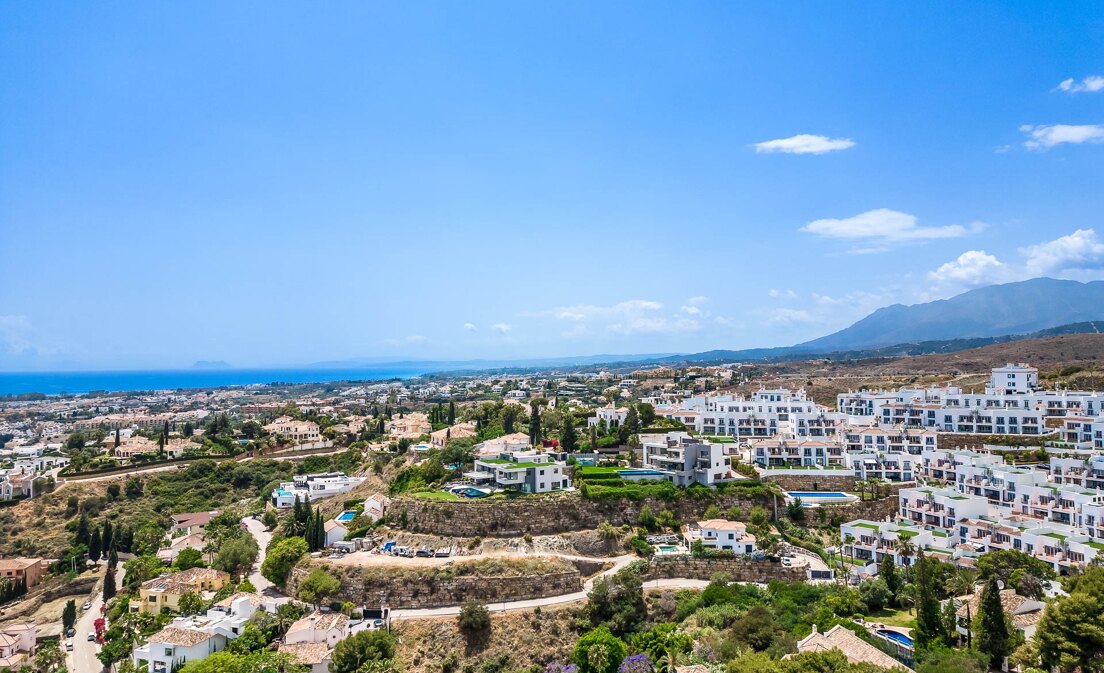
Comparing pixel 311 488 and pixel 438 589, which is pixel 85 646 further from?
pixel 311 488

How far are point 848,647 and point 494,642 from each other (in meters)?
13.7

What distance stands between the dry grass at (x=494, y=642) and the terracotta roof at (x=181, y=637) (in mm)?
7359

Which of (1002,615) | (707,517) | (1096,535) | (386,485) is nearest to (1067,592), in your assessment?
(1002,615)

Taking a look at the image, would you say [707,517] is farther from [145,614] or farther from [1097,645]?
[145,614]

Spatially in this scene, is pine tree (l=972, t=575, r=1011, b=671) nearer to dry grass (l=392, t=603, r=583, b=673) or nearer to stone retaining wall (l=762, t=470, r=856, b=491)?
dry grass (l=392, t=603, r=583, b=673)

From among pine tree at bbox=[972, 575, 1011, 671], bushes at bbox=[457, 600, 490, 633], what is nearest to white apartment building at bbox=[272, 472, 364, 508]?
bushes at bbox=[457, 600, 490, 633]

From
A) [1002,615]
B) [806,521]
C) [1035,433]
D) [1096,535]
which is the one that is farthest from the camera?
[1035,433]

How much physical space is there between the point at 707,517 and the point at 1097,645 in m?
18.2

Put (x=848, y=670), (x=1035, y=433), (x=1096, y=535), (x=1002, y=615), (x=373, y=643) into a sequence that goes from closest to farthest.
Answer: (x=848, y=670) → (x=1002, y=615) → (x=373, y=643) → (x=1096, y=535) → (x=1035, y=433)

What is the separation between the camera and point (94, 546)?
1753 inches

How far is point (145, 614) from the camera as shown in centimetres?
3183

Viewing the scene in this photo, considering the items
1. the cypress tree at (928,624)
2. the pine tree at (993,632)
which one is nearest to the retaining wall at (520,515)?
the cypress tree at (928,624)

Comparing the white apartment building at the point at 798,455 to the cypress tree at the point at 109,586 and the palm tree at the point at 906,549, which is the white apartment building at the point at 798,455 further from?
the cypress tree at the point at 109,586

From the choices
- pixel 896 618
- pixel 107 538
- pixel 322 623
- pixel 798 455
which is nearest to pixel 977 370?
pixel 798 455
